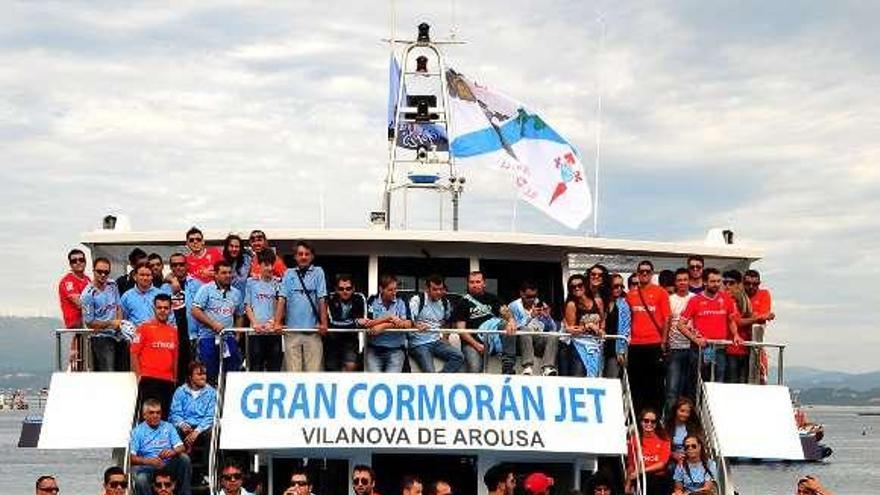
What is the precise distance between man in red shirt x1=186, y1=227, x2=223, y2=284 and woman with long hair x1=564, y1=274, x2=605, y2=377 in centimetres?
314

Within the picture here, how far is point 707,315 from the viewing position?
1202cm

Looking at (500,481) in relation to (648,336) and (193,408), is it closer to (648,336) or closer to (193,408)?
(648,336)

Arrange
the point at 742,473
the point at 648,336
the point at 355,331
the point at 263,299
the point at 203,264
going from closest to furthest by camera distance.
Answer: the point at 355,331, the point at 263,299, the point at 648,336, the point at 203,264, the point at 742,473

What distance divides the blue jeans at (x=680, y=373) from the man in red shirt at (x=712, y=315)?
0.59 ft

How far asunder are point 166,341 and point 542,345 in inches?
120

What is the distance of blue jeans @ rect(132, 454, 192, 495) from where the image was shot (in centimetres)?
1070

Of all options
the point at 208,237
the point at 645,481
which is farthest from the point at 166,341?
the point at 645,481

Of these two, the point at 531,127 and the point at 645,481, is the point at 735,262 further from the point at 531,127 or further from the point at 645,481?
the point at 645,481

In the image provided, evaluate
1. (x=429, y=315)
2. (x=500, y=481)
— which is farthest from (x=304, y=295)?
(x=500, y=481)

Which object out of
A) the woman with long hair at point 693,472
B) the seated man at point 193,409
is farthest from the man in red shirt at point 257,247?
the woman with long hair at point 693,472

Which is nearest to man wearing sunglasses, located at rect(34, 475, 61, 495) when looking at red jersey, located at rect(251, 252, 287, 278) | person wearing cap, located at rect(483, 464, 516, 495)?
red jersey, located at rect(251, 252, 287, 278)

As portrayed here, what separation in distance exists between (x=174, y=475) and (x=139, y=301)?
175 cm

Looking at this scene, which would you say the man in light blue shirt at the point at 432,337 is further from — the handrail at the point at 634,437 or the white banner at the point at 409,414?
the handrail at the point at 634,437

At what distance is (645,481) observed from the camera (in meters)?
10.7
